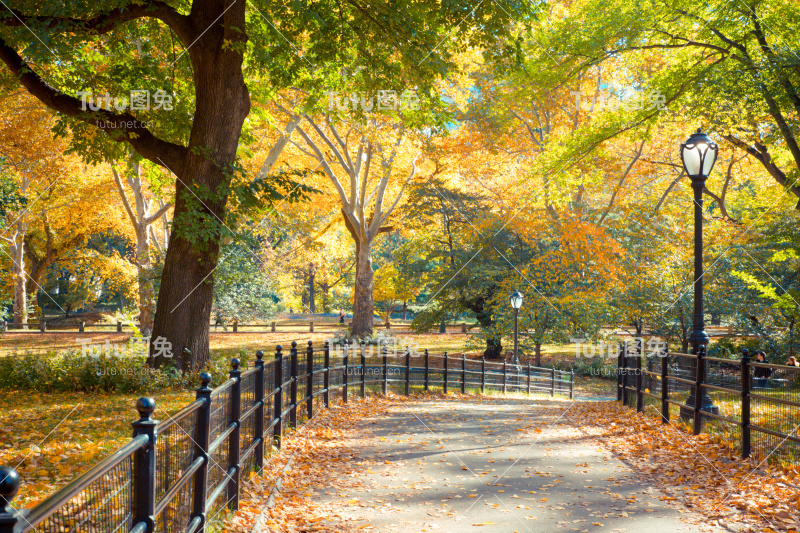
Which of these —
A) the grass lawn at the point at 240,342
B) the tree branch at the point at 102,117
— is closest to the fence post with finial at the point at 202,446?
the tree branch at the point at 102,117

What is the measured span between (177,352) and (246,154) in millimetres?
5988

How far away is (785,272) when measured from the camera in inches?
930

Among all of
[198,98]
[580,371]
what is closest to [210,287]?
[198,98]

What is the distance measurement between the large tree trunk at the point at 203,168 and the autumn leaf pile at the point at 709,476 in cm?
749

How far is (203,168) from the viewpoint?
11625 mm

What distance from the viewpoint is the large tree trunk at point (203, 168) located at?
456 inches

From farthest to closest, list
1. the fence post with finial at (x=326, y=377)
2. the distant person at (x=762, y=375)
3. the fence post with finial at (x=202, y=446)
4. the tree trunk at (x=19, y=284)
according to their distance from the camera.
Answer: the tree trunk at (x=19, y=284) < the fence post with finial at (x=326, y=377) < the distant person at (x=762, y=375) < the fence post with finial at (x=202, y=446)

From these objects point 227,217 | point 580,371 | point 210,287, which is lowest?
point 580,371

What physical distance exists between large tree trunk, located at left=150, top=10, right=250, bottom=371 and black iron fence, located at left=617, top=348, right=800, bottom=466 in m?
8.20

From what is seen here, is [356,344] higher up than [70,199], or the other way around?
[70,199]

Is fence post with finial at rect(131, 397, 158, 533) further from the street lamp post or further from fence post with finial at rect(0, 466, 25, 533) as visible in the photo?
the street lamp post

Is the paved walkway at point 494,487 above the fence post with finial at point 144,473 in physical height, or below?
below

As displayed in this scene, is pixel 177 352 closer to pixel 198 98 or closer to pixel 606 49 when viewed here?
pixel 198 98

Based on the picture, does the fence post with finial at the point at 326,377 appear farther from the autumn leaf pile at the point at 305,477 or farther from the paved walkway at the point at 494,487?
the paved walkway at the point at 494,487
